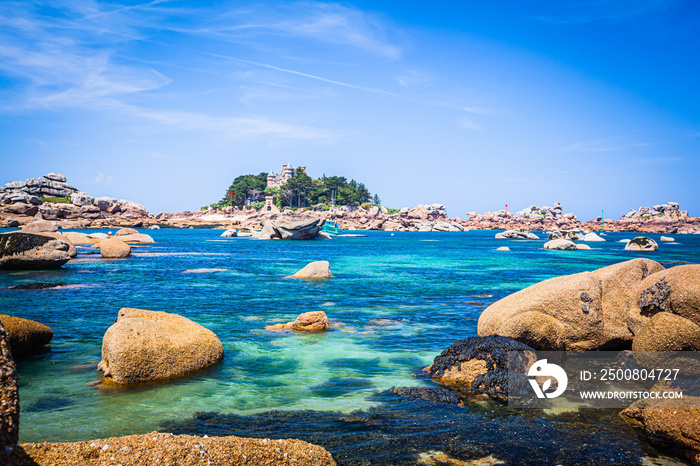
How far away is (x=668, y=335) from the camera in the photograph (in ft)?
30.8

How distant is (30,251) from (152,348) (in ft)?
80.3

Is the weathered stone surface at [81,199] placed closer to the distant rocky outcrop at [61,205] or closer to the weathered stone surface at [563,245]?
the distant rocky outcrop at [61,205]

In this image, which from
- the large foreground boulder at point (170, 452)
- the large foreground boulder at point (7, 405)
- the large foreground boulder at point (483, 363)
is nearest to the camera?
the large foreground boulder at point (7, 405)

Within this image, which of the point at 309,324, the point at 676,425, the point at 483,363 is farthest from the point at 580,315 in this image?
the point at 309,324

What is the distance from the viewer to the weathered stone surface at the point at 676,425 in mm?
6188

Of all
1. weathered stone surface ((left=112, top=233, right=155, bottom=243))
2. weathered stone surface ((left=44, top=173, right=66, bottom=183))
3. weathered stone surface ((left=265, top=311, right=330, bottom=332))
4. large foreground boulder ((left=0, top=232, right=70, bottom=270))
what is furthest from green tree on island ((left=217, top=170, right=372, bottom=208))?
weathered stone surface ((left=265, top=311, right=330, bottom=332))

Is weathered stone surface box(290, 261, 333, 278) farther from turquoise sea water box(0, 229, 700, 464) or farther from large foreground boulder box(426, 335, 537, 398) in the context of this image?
large foreground boulder box(426, 335, 537, 398)

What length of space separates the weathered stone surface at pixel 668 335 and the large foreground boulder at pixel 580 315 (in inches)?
19.6

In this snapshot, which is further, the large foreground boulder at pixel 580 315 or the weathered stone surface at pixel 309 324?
the weathered stone surface at pixel 309 324

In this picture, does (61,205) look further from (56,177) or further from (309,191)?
(309,191)

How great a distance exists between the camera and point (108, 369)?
9.52 meters

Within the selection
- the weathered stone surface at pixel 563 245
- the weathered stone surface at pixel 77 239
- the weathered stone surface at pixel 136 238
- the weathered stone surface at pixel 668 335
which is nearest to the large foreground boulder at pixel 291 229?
the weathered stone surface at pixel 136 238

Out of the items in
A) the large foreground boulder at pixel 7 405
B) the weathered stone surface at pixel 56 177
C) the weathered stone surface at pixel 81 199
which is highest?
the weathered stone surface at pixel 56 177

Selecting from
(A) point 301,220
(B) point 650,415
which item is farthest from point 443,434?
(A) point 301,220
